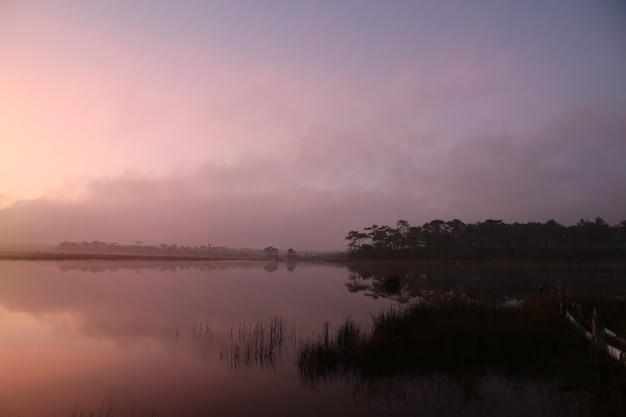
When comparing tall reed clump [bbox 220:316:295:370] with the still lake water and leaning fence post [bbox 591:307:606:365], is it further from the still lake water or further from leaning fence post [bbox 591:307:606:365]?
leaning fence post [bbox 591:307:606:365]

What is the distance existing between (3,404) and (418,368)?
7.99 metres

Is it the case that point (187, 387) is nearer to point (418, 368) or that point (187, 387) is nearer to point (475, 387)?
point (418, 368)

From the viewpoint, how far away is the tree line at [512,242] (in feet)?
233

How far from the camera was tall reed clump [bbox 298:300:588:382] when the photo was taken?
927 centimetres

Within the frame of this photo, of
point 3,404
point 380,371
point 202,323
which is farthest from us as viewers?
point 202,323

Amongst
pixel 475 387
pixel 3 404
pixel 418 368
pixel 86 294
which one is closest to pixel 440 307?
pixel 418 368

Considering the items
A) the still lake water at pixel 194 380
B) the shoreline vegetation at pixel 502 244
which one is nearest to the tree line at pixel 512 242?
the shoreline vegetation at pixel 502 244

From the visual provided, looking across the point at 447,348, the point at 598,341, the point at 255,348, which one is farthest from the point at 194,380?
the point at 598,341

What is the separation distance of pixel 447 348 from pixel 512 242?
75208 millimetres

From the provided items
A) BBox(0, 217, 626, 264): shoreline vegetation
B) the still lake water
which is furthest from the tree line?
the still lake water

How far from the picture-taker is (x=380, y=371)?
30.0 ft

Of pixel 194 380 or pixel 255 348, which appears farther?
pixel 255 348

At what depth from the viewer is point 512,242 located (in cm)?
7738

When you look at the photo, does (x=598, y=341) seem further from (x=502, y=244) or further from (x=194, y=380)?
(x=502, y=244)
